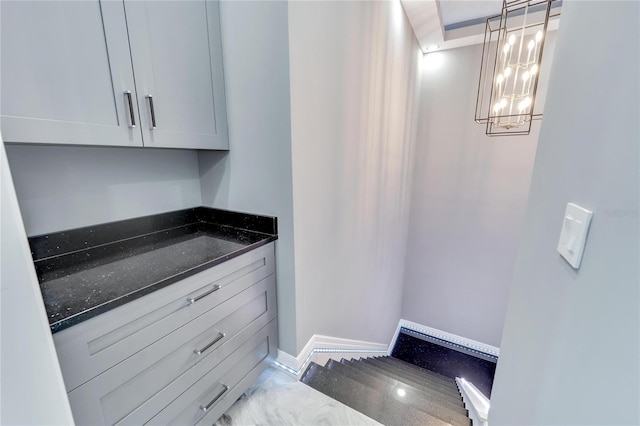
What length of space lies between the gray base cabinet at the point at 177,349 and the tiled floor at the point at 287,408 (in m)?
0.10

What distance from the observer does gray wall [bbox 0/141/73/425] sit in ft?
1.61

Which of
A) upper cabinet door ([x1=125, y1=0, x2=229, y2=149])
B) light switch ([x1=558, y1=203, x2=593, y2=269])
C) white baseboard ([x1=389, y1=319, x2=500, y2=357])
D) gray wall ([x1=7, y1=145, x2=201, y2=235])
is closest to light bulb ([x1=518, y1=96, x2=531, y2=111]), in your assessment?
light switch ([x1=558, y1=203, x2=593, y2=269])

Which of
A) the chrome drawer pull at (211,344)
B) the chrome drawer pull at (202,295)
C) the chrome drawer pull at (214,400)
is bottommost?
the chrome drawer pull at (214,400)

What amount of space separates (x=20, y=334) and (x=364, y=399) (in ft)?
4.89

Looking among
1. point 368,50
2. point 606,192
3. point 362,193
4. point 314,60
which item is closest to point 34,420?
point 606,192

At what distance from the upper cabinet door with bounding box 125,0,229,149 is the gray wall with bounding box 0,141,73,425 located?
756 mm

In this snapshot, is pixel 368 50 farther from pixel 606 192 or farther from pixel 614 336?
pixel 614 336

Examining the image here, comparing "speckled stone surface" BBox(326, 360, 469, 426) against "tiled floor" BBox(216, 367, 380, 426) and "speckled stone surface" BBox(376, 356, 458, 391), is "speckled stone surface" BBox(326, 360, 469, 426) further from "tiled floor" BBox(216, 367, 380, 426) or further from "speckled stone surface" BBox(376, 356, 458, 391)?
"speckled stone surface" BBox(376, 356, 458, 391)

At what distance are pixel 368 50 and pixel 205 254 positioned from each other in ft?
5.54

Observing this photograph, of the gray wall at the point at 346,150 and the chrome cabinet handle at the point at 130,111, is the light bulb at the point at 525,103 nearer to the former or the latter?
the gray wall at the point at 346,150

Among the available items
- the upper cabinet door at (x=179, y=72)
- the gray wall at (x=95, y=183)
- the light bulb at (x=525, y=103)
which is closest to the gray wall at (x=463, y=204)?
the light bulb at (x=525, y=103)

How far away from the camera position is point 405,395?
64.6 inches

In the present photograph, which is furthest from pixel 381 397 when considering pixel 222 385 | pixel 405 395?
pixel 222 385

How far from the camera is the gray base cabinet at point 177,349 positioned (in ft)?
2.67
